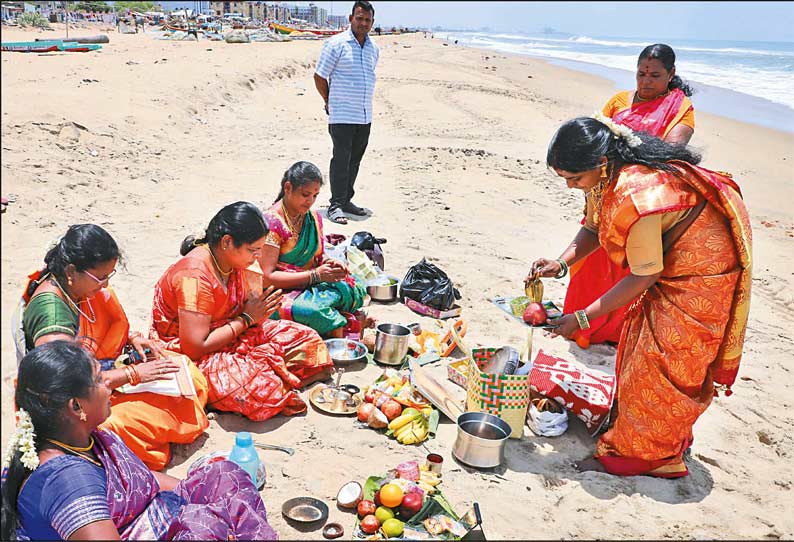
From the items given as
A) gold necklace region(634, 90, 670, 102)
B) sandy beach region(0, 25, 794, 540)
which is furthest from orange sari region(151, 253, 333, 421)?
gold necklace region(634, 90, 670, 102)

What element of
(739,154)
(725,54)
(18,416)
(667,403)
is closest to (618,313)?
(667,403)

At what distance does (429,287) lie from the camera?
17.6ft

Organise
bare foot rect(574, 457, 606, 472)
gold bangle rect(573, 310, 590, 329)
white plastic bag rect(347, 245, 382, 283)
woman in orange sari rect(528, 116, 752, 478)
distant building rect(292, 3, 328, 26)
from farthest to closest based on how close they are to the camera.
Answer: distant building rect(292, 3, 328, 26), white plastic bag rect(347, 245, 382, 283), bare foot rect(574, 457, 606, 472), gold bangle rect(573, 310, 590, 329), woman in orange sari rect(528, 116, 752, 478)

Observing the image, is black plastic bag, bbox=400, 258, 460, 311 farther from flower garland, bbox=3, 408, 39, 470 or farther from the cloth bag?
flower garland, bbox=3, 408, 39, 470

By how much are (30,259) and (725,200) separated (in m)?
5.49

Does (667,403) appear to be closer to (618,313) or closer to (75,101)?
(618,313)

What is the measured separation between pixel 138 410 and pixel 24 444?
119cm

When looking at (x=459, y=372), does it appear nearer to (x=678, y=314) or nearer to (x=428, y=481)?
(x=428, y=481)

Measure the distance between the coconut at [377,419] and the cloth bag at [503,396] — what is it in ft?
1.76

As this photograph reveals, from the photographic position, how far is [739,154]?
485 inches

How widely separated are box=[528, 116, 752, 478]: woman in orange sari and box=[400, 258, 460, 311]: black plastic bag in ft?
6.34

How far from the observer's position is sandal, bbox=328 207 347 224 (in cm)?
734

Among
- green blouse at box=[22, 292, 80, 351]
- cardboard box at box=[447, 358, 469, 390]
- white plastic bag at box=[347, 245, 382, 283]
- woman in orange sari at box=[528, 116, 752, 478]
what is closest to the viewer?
green blouse at box=[22, 292, 80, 351]

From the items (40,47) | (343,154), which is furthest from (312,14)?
(343,154)
